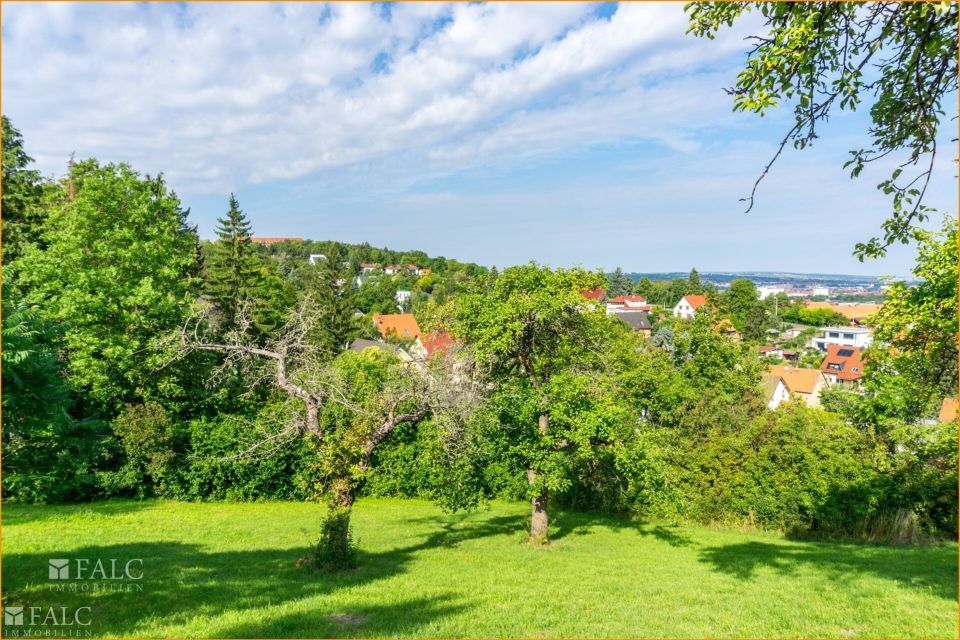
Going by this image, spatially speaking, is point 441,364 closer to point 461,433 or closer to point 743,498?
point 461,433

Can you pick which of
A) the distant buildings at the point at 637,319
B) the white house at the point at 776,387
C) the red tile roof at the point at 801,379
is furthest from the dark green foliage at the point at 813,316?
the white house at the point at 776,387

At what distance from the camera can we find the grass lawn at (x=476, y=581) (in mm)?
6668

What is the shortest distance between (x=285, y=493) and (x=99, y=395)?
21.8 ft

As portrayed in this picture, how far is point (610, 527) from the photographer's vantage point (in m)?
15.5

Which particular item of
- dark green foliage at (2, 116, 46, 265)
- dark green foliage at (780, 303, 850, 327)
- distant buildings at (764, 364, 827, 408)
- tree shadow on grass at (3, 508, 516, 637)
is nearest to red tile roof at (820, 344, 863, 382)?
distant buildings at (764, 364, 827, 408)

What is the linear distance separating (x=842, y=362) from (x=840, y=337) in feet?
92.7

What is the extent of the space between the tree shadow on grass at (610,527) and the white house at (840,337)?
7800 cm

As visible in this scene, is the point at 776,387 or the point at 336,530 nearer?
the point at 336,530

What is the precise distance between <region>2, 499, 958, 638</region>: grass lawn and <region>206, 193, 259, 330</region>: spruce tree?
18957 mm

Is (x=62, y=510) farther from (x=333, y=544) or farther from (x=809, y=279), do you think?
(x=809, y=279)

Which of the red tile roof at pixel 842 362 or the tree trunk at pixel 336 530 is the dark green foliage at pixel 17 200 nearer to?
the tree trunk at pixel 336 530

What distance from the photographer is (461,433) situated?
1177 cm

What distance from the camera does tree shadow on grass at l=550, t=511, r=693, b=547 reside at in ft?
45.9

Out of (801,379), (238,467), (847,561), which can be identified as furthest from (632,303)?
(847,561)
